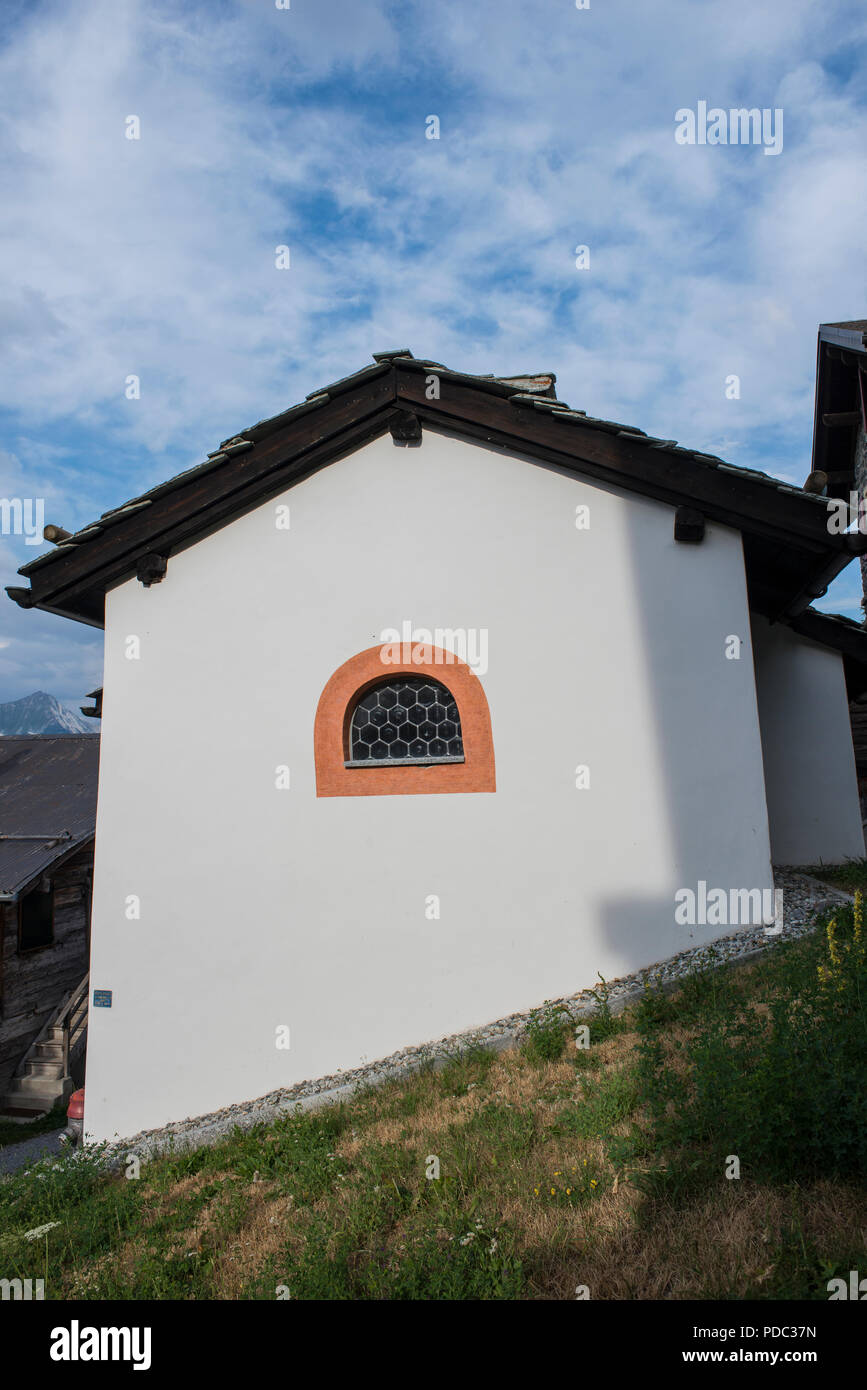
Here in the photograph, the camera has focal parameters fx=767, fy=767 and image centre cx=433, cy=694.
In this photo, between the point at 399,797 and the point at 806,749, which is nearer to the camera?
the point at 399,797

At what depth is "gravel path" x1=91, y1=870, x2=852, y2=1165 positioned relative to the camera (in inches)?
229

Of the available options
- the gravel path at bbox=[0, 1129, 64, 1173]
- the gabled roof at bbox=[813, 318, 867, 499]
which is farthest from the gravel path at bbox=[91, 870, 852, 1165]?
the gabled roof at bbox=[813, 318, 867, 499]

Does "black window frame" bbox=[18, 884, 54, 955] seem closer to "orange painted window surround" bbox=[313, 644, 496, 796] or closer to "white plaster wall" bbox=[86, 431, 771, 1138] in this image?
"white plaster wall" bbox=[86, 431, 771, 1138]

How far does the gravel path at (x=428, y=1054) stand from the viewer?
5805 mm

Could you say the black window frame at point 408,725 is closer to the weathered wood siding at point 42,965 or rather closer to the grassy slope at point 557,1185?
the grassy slope at point 557,1185

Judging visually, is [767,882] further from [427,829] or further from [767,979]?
[427,829]

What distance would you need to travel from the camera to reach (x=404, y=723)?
6.85m

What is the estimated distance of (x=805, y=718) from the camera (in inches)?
336

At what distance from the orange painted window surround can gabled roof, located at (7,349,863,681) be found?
77.0 inches

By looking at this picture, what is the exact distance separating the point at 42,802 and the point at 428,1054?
1164cm

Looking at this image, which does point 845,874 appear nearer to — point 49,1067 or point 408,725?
point 408,725

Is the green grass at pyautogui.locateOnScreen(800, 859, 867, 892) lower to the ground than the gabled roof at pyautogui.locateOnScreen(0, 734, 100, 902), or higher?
lower

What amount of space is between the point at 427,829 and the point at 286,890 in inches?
52.9

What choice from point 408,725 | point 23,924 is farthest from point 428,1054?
point 23,924
